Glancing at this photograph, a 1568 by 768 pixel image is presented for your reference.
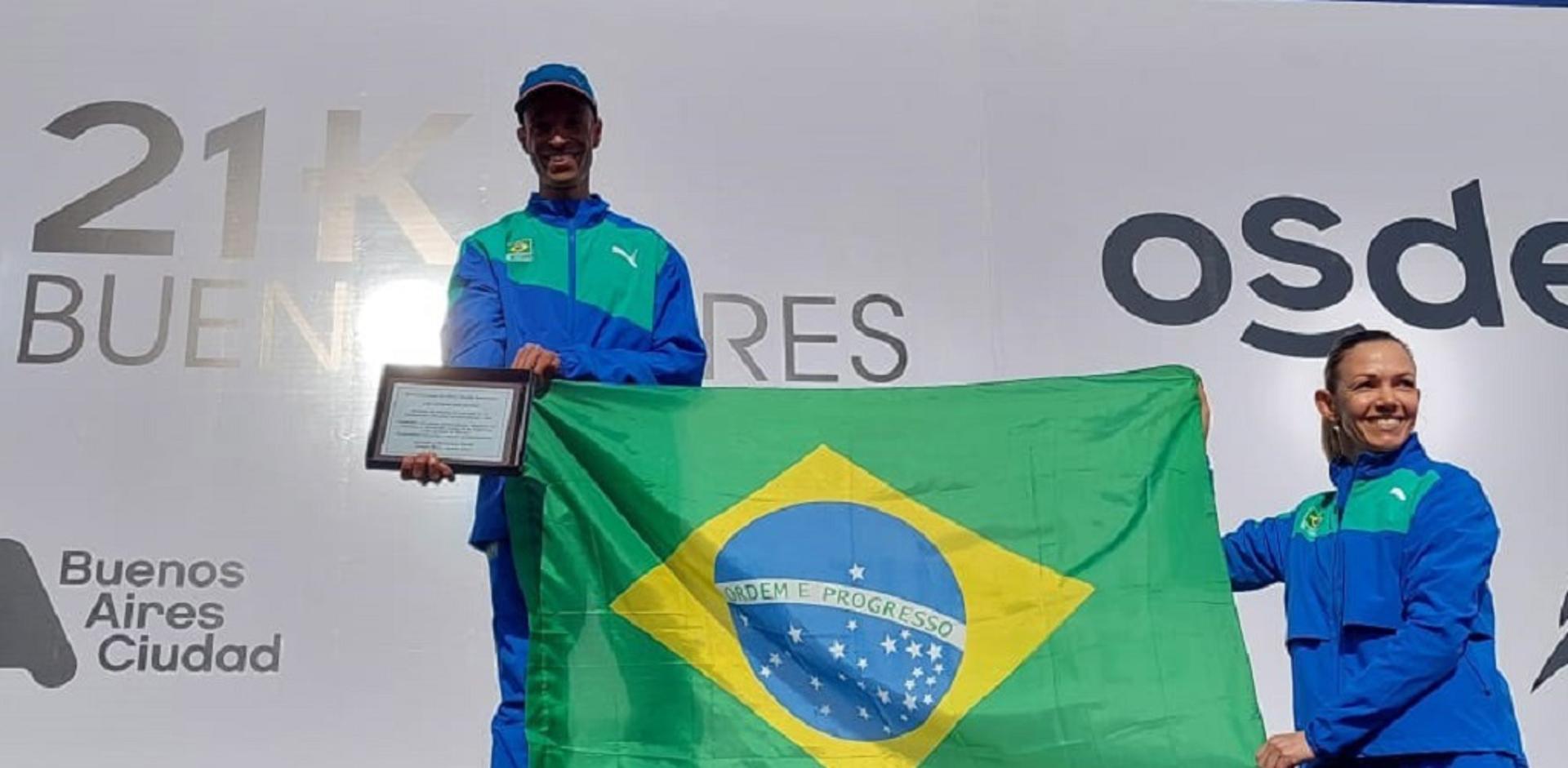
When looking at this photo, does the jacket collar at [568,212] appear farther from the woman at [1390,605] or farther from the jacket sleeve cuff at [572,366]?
the woman at [1390,605]

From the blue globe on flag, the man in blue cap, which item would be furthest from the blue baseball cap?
the blue globe on flag

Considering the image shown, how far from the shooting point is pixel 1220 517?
402cm

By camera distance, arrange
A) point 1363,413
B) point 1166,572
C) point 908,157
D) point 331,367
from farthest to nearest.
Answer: point 908,157, point 331,367, point 1166,572, point 1363,413

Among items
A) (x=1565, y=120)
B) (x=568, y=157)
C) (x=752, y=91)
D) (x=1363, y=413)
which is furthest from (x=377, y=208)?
(x=1565, y=120)

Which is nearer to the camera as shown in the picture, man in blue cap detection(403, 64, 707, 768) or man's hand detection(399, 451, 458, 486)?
man's hand detection(399, 451, 458, 486)

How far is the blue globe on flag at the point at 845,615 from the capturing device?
2.51 m

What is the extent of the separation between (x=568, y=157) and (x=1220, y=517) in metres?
2.07

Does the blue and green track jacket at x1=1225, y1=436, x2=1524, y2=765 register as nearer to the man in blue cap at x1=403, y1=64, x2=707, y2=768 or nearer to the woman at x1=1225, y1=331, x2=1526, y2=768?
the woman at x1=1225, y1=331, x2=1526, y2=768

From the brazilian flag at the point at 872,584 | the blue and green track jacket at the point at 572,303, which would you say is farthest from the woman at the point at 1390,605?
the blue and green track jacket at the point at 572,303

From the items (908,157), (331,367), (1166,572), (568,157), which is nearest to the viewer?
(1166,572)

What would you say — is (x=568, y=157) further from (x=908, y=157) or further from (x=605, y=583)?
(x=908, y=157)

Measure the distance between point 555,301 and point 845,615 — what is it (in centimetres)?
74

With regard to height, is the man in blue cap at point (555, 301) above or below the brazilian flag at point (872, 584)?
above

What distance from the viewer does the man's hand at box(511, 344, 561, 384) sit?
2584 mm
